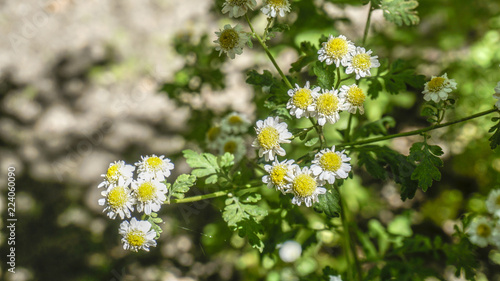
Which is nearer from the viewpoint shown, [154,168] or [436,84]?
[436,84]

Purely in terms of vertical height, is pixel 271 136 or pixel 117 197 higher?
pixel 271 136

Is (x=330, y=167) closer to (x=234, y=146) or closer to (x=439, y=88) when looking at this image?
(x=439, y=88)

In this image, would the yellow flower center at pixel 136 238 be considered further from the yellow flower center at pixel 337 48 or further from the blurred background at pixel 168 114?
the yellow flower center at pixel 337 48

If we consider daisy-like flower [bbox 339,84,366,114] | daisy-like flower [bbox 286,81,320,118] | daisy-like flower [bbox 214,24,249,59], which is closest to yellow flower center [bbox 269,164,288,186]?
daisy-like flower [bbox 286,81,320,118]

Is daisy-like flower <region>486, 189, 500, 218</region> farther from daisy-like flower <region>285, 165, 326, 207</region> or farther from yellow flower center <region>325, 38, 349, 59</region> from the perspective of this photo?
yellow flower center <region>325, 38, 349, 59</region>

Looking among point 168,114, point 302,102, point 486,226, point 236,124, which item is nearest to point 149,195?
point 302,102

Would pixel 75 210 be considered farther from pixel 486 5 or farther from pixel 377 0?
pixel 486 5

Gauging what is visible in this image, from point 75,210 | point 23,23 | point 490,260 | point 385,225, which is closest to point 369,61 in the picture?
point 385,225
